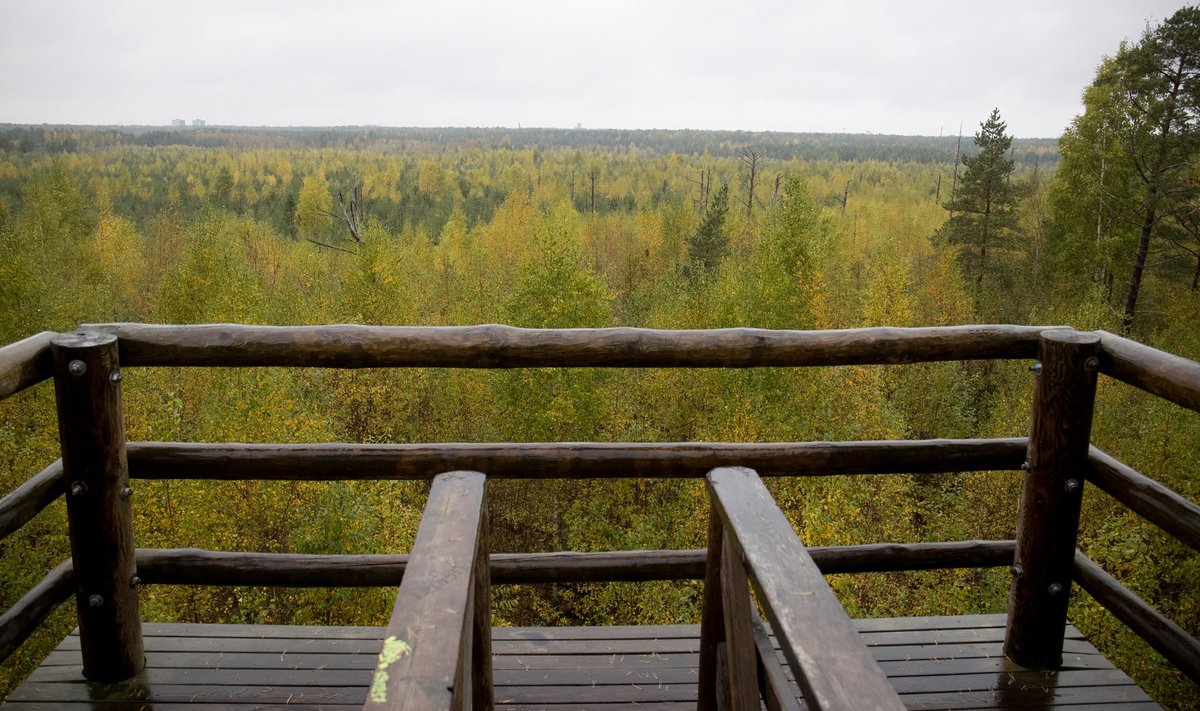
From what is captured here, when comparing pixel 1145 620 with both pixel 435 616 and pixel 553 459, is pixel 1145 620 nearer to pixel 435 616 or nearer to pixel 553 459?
pixel 553 459

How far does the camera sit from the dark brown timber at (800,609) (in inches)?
62.3

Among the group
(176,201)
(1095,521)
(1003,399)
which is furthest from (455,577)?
(176,201)

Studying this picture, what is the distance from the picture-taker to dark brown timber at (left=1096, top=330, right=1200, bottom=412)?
8.76ft

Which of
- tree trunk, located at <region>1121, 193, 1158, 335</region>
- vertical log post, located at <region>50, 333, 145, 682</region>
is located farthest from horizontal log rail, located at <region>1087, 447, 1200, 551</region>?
tree trunk, located at <region>1121, 193, 1158, 335</region>

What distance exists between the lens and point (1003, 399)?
28.2 m

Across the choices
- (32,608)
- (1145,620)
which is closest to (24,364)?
(32,608)

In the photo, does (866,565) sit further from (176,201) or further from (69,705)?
(176,201)

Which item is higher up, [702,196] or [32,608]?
[702,196]

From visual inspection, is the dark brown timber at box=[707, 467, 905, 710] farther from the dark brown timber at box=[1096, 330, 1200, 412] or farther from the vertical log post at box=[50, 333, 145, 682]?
the vertical log post at box=[50, 333, 145, 682]

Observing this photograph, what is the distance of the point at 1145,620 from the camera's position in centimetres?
302

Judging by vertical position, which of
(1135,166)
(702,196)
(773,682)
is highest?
(1135,166)

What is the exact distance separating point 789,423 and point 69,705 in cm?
2529

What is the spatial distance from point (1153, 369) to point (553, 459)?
218 centimetres

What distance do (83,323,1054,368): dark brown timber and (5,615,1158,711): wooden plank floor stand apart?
4.02 feet
